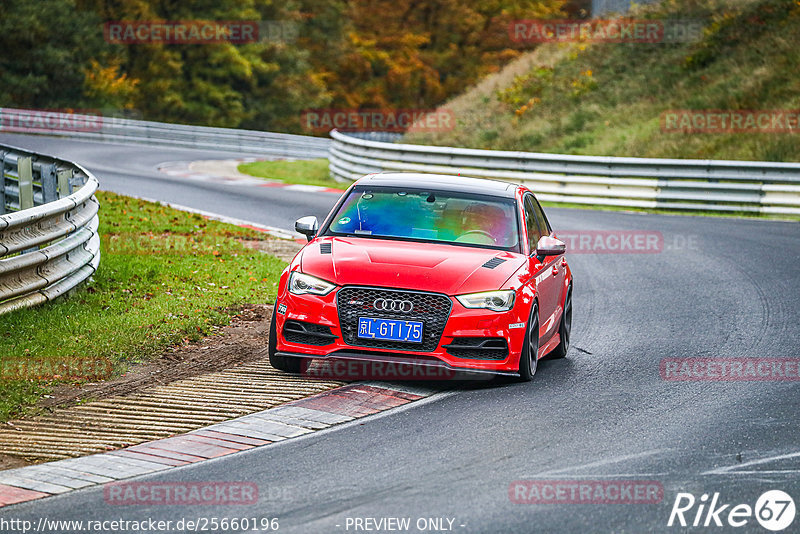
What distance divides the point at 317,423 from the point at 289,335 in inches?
51.6

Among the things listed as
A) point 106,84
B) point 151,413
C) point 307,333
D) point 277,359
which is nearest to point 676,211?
point 277,359

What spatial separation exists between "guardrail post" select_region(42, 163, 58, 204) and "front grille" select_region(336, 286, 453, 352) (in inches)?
308

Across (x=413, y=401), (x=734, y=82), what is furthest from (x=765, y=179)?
(x=413, y=401)

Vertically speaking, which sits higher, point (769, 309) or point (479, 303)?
point (479, 303)

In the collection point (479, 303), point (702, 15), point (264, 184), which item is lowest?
point (264, 184)

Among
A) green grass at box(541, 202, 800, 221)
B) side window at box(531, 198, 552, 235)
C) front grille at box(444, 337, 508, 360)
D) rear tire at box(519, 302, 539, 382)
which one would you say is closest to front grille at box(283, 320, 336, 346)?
front grille at box(444, 337, 508, 360)

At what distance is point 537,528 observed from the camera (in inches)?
218

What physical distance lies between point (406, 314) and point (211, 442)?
1993mm

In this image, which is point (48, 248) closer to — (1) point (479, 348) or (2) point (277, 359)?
(2) point (277, 359)

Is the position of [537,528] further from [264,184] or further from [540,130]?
[540,130]

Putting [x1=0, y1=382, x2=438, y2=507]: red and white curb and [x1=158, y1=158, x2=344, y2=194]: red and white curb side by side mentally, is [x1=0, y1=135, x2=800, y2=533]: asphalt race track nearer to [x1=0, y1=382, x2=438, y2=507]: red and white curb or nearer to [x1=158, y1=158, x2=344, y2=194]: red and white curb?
[x1=0, y1=382, x2=438, y2=507]: red and white curb

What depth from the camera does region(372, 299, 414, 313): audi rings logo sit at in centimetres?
842

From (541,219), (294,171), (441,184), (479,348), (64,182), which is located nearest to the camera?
(479,348)

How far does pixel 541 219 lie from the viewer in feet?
35.2
